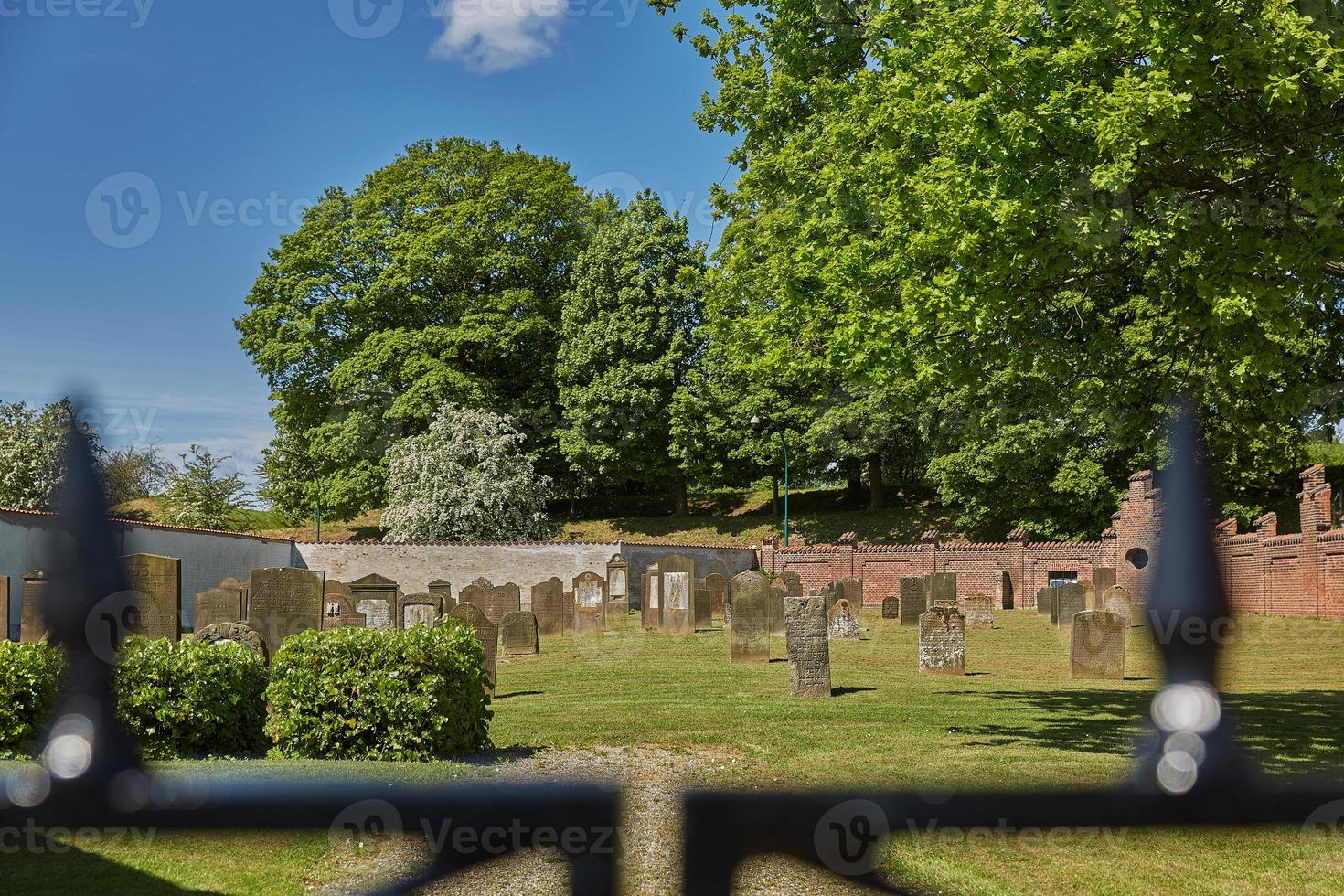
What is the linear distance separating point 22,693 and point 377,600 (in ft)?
Result: 43.9

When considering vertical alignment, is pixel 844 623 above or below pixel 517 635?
below

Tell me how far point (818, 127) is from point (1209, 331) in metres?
10.8

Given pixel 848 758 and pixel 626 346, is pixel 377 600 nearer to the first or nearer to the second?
pixel 848 758

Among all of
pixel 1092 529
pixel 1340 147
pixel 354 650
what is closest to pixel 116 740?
pixel 354 650

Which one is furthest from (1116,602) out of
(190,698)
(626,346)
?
(626,346)

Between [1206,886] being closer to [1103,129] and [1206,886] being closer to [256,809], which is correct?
[1103,129]

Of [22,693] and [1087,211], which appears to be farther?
[1087,211]

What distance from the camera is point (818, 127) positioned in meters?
19.4

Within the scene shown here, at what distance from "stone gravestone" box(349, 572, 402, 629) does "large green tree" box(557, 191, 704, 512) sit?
85.0 ft

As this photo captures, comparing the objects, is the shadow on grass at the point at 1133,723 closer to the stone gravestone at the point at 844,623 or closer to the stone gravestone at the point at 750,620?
the stone gravestone at the point at 750,620

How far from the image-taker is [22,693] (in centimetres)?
819

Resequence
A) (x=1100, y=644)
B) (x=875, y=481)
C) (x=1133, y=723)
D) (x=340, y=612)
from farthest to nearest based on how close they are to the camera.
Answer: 1. (x=875, y=481)
2. (x=340, y=612)
3. (x=1100, y=644)
4. (x=1133, y=723)

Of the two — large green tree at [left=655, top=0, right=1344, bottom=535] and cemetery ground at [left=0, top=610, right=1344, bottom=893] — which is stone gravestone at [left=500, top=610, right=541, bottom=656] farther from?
large green tree at [left=655, top=0, right=1344, bottom=535]

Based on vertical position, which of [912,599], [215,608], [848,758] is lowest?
[848,758]
